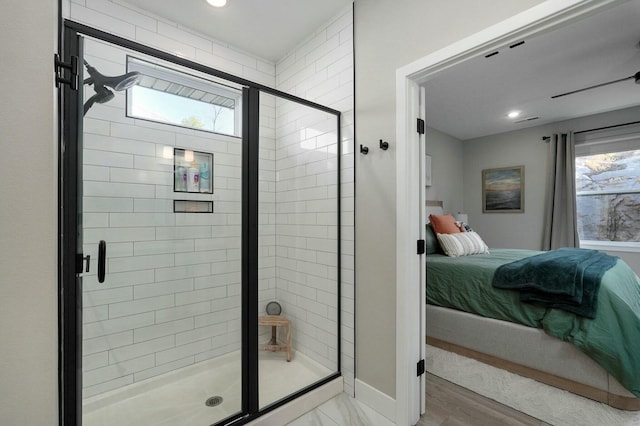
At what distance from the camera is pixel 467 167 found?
5566mm

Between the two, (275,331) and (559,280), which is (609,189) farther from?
(275,331)

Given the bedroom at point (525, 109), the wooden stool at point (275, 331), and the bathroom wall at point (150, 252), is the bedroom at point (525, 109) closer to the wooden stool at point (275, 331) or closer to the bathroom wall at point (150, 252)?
the bathroom wall at point (150, 252)

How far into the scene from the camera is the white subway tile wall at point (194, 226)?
1.67m

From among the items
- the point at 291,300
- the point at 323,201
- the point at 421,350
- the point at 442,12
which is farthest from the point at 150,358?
the point at 442,12

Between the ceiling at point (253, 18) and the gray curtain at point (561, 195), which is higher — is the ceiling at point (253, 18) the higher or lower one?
the higher one

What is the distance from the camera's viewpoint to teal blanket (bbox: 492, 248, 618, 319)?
2098mm

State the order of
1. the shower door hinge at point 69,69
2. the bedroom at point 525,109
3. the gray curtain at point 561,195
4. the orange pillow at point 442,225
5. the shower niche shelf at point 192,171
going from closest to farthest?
the shower door hinge at point 69,69 < the shower niche shelf at point 192,171 < the bedroom at point 525,109 < the orange pillow at point 442,225 < the gray curtain at point 561,195

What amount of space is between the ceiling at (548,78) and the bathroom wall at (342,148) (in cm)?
66

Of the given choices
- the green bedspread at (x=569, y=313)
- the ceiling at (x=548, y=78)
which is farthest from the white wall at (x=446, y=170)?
the green bedspread at (x=569, y=313)

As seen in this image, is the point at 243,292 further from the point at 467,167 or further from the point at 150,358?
the point at 467,167

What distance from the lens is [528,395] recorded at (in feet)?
6.76

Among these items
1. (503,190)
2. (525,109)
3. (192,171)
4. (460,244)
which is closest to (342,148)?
(192,171)

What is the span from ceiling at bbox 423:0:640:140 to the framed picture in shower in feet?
2.73

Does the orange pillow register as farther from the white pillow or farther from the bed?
the bed
